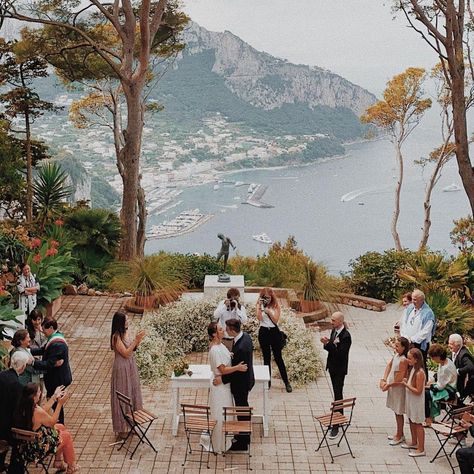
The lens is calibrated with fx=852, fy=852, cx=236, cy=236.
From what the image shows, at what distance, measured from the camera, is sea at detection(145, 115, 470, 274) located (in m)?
58.4

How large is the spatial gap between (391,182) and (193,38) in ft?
68.9

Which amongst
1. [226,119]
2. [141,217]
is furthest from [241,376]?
[226,119]

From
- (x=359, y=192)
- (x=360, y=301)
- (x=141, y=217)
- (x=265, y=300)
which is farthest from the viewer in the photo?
(x=359, y=192)

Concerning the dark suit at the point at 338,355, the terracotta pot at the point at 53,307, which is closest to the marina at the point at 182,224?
the terracotta pot at the point at 53,307

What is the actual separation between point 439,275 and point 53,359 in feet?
24.6

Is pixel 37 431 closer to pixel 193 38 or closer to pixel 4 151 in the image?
pixel 4 151

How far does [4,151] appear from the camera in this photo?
17203mm

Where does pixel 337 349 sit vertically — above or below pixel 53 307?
above

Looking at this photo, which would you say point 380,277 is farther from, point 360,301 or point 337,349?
point 337,349

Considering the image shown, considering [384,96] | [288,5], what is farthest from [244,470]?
[288,5]

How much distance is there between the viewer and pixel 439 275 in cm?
1423

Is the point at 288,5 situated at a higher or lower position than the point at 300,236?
higher

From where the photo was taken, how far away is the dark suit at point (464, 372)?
933 centimetres

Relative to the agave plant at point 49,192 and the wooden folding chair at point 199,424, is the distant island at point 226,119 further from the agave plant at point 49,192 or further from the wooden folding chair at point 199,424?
the wooden folding chair at point 199,424
